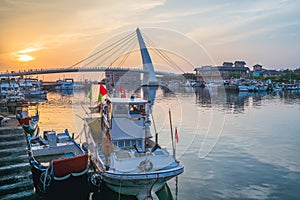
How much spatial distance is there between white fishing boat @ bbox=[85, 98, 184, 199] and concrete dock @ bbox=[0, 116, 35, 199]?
9.02 ft

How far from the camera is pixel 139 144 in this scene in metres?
11.2

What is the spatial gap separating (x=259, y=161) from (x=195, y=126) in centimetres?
971

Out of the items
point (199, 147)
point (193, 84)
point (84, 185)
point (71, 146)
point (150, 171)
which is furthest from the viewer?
point (193, 84)

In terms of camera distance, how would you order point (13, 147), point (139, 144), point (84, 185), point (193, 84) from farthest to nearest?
point (193, 84) < point (139, 144) < point (84, 185) < point (13, 147)

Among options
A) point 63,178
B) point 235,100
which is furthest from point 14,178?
point 235,100

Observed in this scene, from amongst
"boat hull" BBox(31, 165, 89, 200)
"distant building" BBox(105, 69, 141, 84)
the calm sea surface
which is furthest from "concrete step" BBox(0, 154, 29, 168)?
"distant building" BBox(105, 69, 141, 84)

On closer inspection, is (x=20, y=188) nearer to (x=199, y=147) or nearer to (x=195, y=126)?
(x=199, y=147)

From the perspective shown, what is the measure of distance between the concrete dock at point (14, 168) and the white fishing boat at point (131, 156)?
2.75 metres

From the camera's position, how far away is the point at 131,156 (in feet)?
30.5

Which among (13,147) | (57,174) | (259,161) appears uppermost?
(13,147)

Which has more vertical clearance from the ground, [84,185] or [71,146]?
[71,146]

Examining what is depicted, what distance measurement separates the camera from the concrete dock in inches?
242

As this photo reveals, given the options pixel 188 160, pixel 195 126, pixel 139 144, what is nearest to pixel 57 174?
pixel 139 144

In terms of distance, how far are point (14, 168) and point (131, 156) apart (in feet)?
13.0
